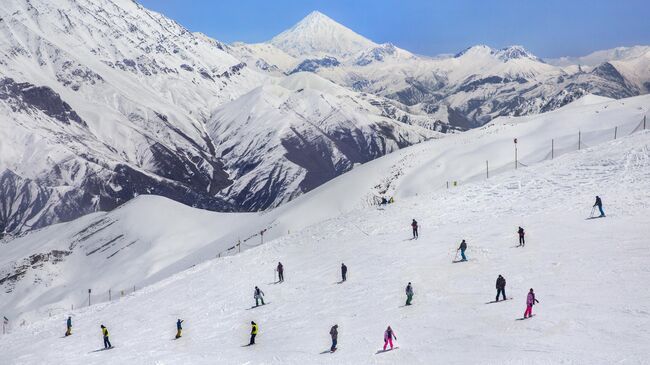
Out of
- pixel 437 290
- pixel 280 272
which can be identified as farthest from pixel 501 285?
pixel 280 272

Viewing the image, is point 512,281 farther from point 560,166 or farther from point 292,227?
point 292,227

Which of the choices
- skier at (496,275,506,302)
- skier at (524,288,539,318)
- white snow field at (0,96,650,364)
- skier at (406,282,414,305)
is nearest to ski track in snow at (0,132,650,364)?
white snow field at (0,96,650,364)

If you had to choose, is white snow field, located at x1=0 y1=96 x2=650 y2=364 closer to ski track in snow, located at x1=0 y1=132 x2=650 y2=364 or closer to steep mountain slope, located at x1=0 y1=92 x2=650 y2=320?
ski track in snow, located at x1=0 y1=132 x2=650 y2=364

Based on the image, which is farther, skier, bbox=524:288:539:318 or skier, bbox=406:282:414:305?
skier, bbox=406:282:414:305

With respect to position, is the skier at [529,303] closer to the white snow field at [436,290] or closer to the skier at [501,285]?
the white snow field at [436,290]

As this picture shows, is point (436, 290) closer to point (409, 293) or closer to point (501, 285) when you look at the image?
point (409, 293)
